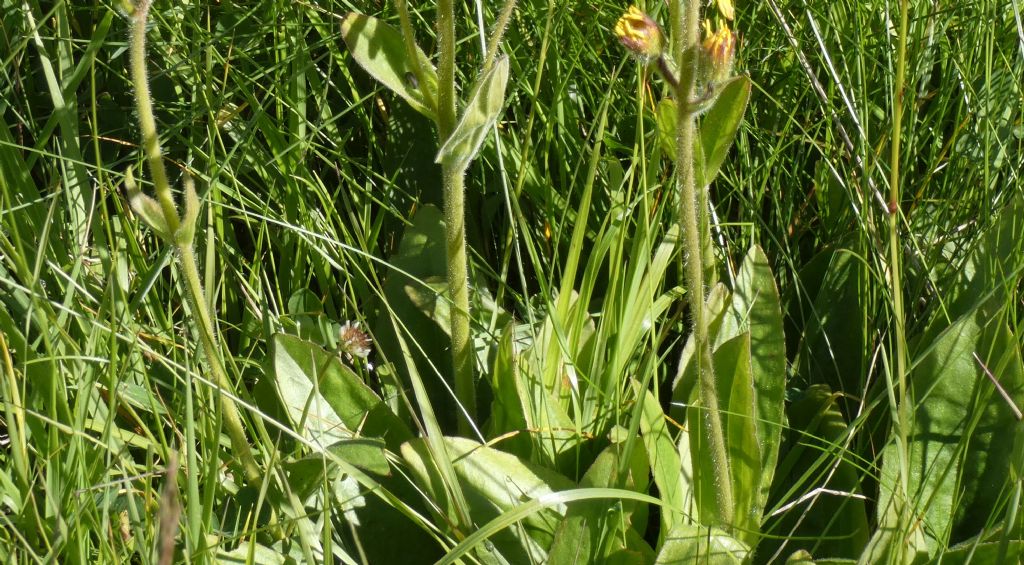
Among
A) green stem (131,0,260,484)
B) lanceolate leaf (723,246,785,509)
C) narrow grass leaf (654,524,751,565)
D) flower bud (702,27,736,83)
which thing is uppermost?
flower bud (702,27,736,83)

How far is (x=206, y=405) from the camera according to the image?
1474 mm

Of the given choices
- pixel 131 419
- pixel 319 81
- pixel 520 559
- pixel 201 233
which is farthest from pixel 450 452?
pixel 319 81

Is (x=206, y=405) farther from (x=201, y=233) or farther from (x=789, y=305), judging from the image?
(x=789, y=305)

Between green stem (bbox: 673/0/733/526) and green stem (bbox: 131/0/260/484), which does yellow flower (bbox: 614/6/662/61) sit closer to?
green stem (bbox: 673/0/733/526)

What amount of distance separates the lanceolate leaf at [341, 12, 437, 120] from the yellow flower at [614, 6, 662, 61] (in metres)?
0.46

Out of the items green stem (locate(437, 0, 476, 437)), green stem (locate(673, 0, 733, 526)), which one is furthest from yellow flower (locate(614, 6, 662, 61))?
green stem (locate(437, 0, 476, 437))

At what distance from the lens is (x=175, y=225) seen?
130 centimetres

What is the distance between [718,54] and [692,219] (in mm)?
194

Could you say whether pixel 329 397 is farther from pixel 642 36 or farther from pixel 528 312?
pixel 642 36

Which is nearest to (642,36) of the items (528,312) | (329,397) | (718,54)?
(718,54)

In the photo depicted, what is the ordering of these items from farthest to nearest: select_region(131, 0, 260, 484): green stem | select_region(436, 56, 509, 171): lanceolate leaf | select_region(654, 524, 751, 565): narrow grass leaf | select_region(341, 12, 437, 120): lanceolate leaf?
select_region(341, 12, 437, 120): lanceolate leaf < select_region(436, 56, 509, 171): lanceolate leaf < select_region(654, 524, 751, 565): narrow grass leaf < select_region(131, 0, 260, 484): green stem

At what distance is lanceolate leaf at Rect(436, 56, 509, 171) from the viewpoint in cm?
143

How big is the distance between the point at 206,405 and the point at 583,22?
1147 millimetres

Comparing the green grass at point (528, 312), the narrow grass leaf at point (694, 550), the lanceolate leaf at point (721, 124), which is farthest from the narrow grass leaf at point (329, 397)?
the lanceolate leaf at point (721, 124)
